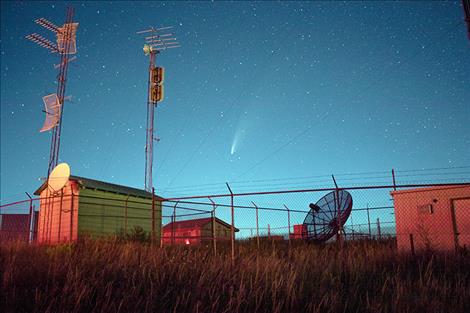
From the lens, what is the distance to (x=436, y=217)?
14180mm

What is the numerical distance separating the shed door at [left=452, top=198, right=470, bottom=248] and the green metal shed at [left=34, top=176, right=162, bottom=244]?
14.3 meters

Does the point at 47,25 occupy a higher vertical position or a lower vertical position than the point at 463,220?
higher

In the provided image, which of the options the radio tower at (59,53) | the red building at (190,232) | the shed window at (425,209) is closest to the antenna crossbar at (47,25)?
the radio tower at (59,53)

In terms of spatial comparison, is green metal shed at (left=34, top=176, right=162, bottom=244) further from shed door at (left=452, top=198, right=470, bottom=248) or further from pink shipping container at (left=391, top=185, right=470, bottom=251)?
shed door at (left=452, top=198, right=470, bottom=248)

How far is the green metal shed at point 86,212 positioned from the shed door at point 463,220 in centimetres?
1425

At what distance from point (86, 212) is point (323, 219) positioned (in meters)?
13.9

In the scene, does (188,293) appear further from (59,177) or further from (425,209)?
(59,177)

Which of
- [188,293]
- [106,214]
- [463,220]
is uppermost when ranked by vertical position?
[106,214]

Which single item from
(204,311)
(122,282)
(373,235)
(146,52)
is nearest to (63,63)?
(146,52)

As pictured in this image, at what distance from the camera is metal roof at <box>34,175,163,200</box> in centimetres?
2292

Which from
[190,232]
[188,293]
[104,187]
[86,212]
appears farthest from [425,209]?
[190,232]

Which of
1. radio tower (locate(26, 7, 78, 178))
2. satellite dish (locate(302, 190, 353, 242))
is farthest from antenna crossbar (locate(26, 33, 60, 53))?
satellite dish (locate(302, 190, 353, 242))

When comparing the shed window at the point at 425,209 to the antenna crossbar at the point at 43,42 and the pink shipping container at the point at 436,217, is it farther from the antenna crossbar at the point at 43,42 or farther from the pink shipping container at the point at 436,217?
the antenna crossbar at the point at 43,42

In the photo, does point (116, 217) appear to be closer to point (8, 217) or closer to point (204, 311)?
point (8, 217)
